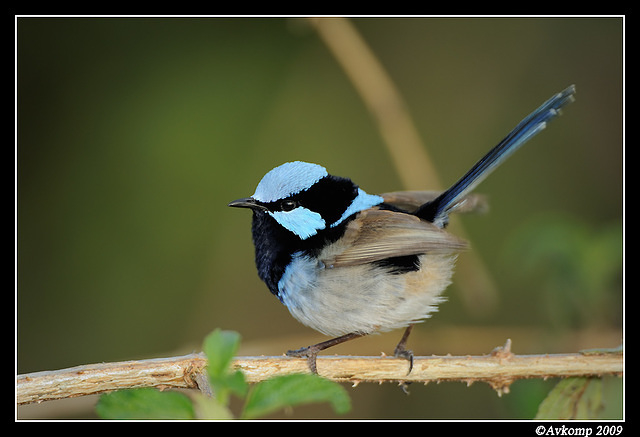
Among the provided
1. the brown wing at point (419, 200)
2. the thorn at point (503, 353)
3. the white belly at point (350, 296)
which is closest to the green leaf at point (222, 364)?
the white belly at point (350, 296)

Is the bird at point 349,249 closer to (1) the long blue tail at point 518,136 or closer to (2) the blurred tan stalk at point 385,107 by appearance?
(1) the long blue tail at point 518,136

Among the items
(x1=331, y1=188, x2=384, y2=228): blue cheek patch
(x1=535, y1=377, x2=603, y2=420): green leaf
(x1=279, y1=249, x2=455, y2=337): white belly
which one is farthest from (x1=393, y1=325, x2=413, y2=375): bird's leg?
(x1=331, y1=188, x2=384, y2=228): blue cheek patch

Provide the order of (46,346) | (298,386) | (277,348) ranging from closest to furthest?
1. (298,386)
2. (277,348)
3. (46,346)

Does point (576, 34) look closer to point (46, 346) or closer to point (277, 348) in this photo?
point (277, 348)

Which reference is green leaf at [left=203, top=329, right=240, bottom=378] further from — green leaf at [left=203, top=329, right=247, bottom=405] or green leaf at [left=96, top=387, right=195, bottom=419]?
green leaf at [left=96, top=387, right=195, bottom=419]

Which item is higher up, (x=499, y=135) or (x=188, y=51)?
(x=188, y=51)

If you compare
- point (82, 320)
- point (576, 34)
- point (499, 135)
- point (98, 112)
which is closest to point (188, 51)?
point (98, 112)
